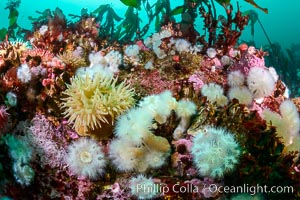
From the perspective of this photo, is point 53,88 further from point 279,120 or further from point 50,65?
point 279,120

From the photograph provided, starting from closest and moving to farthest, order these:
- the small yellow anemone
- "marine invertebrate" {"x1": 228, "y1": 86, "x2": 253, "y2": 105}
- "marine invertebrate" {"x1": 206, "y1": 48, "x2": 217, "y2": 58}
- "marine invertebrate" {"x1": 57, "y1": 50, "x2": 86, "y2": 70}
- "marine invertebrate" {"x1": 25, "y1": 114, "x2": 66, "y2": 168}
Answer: the small yellow anemone < "marine invertebrate" {"x1": 25, "y1": 114, "x2": 66, "y2": 168} < "marine invertebrate" {"x1": 228, "y1": 86, "x2": 253, "y2": 105} < "marine invertebrate" {"x1": 57, "y1": 50, "x2": 86, "y2": 70} < "marine invertebrate" {"x1": 206, "y1": 48, "x2": 217, "y2": 58}

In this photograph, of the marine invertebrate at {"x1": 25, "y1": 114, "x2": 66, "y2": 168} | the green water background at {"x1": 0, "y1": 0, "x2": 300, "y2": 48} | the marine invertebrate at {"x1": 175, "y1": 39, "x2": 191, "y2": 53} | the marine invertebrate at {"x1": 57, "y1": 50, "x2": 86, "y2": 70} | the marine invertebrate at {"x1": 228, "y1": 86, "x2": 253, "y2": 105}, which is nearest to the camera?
the marine invertebrate at {"x1": 25, "y1": 114, "x2": 66, "y2": 168}

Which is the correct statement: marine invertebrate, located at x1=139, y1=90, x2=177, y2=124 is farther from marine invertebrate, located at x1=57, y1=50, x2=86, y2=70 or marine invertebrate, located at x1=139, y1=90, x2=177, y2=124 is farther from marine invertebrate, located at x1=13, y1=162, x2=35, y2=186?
marine invertebrate, located at x1=57, y1=50, x2=86, y2=70

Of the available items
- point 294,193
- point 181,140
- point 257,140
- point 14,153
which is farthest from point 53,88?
point 294,193

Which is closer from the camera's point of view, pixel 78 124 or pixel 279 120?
pixel 78 124

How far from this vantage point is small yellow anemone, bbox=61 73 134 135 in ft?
9.15

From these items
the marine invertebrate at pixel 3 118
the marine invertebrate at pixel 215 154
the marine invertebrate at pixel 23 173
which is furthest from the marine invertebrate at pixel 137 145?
the marine invertebrate at pixel 3 118

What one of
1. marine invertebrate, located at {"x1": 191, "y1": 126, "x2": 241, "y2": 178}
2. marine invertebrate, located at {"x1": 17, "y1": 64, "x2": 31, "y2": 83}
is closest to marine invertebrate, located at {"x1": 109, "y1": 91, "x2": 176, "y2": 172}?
marine invertebrate, located at {"x1": 191, "y1": 126, "x2": 241, "y2": 178}

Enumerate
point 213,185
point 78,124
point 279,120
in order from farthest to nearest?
point 279,120 → point 78,124 → point 213,185

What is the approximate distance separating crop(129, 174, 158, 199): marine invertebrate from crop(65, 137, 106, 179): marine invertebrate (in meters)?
0.36

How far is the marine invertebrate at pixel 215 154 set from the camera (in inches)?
100.0

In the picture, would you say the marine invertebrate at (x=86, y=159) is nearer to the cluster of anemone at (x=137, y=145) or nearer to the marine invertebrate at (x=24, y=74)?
the cluster of anemone at (x=137, y=145)

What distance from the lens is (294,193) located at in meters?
2.76

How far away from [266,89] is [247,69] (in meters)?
0.40
